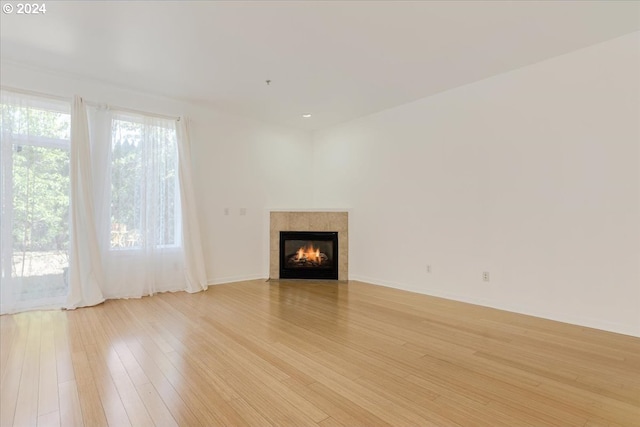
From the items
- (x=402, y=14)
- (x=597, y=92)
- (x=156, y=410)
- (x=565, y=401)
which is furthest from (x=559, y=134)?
(x=156, y=410)

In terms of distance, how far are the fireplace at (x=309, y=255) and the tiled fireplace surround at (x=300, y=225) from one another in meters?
0.07

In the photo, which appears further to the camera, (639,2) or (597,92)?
(597,92)

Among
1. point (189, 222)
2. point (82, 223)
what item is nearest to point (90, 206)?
point (82, 223)

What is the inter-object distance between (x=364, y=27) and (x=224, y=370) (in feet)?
9.75

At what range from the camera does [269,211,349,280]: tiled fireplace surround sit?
18.1 ft

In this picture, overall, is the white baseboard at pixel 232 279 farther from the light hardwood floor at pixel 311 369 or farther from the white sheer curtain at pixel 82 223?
the white sheer curtain at pixel 82 223

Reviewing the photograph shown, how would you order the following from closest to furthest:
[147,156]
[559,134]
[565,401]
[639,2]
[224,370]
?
1. [565,401]
2. [224,370]
3. [639,2]
4. [559,134]
5. [147,156]

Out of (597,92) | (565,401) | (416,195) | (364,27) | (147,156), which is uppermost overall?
(364,27)

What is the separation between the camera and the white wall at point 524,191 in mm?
3023

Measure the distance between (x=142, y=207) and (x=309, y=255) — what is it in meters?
2.69

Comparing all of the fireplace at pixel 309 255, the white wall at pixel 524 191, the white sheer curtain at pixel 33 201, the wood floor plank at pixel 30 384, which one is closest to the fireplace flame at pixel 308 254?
Answer: the fireplace at pixel 309 255

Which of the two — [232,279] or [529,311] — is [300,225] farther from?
[529,311]

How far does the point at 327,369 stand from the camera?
227 centimetres

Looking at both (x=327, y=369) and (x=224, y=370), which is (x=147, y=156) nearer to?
(x=224, y=370)
